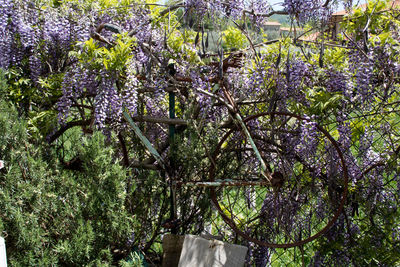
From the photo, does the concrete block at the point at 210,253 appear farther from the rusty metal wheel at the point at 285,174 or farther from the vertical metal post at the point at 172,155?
the vertical metal post at the point at 172,155

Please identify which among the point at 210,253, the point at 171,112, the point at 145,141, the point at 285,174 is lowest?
the point at 210,253

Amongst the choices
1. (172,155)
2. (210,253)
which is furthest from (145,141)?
(210,253)

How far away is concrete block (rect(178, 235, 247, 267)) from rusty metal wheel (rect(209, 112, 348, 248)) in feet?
0.34

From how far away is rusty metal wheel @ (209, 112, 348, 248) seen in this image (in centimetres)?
235

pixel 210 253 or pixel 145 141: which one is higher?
pixel 145 141

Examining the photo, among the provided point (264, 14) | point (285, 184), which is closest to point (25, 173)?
point (285, 184)

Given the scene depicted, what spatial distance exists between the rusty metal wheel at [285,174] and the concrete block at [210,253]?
10 cm

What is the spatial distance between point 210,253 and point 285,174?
0.58m

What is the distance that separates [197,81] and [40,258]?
120 centimetres

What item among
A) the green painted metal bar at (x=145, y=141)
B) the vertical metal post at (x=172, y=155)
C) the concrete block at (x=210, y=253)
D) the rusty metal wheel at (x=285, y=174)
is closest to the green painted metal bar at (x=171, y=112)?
the vertical metal post at (x=172, y=155)

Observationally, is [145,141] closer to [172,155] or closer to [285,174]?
[172,155]

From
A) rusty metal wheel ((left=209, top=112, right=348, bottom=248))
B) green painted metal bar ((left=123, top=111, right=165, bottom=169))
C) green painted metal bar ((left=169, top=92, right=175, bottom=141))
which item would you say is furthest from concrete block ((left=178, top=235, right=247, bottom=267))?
green painted metal bar ((left=169, top=92, right=175, bottom=141))

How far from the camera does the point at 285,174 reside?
2.41m

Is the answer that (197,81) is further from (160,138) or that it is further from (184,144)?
(160,138)
